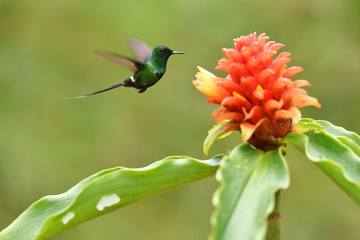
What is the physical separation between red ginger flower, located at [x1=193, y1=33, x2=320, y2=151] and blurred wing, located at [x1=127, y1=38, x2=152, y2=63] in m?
0.94

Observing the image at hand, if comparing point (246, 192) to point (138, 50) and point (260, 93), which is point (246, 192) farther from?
point (138, 50)

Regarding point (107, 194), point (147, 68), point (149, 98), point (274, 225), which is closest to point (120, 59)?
point (147, 68)

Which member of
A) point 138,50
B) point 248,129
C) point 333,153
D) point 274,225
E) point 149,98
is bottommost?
point 149,98

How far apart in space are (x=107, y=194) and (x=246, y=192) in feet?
1.38

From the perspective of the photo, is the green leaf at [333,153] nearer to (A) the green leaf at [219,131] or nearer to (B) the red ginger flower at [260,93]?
(B) the red ginger flower at [260,93]

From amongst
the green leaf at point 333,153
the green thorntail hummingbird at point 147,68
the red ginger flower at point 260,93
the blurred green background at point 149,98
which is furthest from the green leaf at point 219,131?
the blurred green background at point 149,98

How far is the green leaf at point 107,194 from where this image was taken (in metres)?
1.48

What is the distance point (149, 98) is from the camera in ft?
18.6

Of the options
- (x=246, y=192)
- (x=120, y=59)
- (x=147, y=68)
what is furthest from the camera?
(x=147, y=68)

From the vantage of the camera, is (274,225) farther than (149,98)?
No

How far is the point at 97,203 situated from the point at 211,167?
0.36 metres

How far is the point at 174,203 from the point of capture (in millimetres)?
5520

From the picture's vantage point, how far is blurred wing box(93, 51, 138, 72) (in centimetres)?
216

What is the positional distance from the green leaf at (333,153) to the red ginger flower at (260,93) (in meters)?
0.06
